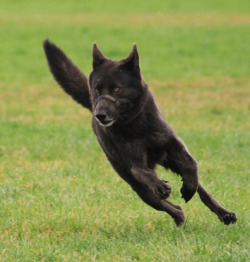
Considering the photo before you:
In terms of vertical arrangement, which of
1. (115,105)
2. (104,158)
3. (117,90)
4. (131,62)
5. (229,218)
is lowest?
(104,158)

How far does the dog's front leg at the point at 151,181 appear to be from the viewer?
177 inches

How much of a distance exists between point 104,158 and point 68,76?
2047mm

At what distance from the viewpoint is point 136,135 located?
4.71 m

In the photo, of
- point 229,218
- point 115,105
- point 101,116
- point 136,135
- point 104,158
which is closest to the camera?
point 101,116

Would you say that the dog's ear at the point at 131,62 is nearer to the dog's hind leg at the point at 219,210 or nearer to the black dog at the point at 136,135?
the black dog at the point at 136,135

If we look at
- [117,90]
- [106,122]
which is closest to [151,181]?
[106,122]

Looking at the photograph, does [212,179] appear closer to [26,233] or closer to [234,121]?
[26,233]

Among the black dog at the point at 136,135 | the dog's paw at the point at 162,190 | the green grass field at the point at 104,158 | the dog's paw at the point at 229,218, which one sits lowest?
the green grass field at the point at 104,158

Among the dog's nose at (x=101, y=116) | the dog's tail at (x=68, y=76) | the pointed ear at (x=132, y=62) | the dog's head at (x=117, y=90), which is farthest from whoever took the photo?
the dog's tail at (x=68, y=76)

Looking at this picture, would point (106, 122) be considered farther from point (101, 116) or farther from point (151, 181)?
point (151, 181)

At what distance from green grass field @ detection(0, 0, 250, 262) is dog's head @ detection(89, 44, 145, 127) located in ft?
3.30

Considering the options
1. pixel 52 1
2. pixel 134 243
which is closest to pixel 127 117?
pixel 134 243

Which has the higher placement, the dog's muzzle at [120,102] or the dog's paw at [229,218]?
the dog's muzzle at [120,102]

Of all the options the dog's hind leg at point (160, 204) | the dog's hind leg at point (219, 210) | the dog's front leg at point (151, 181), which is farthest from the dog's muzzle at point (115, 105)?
the dog's hind leg at point (219, 210)
